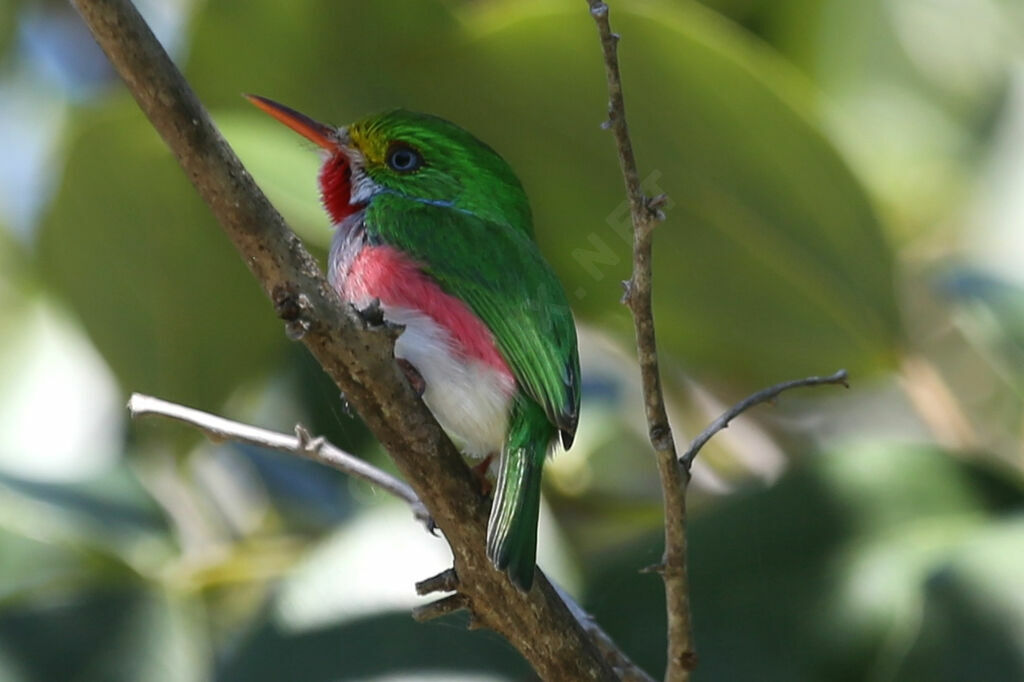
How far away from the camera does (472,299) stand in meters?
1.68

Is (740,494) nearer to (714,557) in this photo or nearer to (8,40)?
(714,557)

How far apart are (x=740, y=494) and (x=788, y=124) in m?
0.60

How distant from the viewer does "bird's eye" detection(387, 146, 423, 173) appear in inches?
75.7

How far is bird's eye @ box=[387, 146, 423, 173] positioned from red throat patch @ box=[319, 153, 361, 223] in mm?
73

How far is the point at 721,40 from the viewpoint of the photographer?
85.6 inches

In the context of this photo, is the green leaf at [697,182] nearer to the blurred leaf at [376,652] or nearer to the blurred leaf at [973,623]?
the blurred leaf at [973,623]

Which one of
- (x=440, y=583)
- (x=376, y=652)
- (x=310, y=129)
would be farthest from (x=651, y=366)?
(x=376, y=652)

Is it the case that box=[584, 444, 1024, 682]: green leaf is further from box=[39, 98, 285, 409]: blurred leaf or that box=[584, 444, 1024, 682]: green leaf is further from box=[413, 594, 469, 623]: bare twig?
box=[39, 98, 285, 409]: blurred leaf

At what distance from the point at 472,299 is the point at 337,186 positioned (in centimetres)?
40

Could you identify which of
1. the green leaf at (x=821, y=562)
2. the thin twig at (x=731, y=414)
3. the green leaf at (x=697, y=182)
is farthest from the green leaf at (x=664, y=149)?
the thin twig at (x=731, y=414)

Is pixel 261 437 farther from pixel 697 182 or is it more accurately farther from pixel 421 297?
pixel 697 182

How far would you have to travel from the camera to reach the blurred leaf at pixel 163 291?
2.50 m

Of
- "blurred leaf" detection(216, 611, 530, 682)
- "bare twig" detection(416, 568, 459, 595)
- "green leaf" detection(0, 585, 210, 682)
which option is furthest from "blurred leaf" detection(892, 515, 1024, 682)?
"green leaf" detection(0, 585, 210, 682)

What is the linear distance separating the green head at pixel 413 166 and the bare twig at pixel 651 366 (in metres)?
0.52
